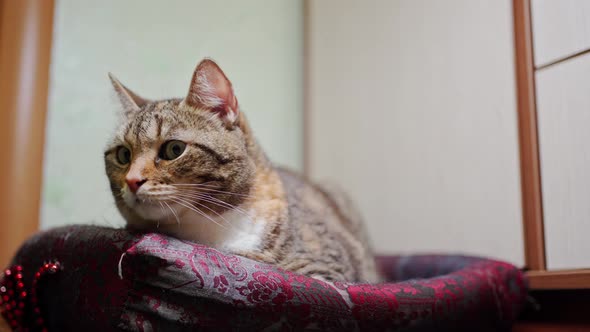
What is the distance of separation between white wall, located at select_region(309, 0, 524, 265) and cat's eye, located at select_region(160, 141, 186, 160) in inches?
46.0

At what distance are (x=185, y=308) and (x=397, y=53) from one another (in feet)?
5.11

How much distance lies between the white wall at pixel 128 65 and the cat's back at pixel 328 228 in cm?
28

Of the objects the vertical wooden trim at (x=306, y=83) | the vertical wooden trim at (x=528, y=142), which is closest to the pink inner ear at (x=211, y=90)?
the vertical wooden trim at (x=528, y=142)

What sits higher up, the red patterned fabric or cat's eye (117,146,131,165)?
cat's eye (117,146,131,165)

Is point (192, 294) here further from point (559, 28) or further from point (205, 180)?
point (559, 28)

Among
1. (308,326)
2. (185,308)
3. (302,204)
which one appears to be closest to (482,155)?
(302,204)

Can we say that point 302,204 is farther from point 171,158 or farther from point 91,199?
point 91,199

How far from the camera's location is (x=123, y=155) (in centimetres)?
125

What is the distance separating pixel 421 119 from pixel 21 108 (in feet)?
4.75

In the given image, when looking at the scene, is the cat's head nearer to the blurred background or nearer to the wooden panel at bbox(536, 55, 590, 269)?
the blurred background

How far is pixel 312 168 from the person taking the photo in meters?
2.62

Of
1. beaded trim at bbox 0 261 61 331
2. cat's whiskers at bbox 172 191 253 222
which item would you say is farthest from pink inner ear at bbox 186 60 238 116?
beaded trim at bbox 0 261 61 331

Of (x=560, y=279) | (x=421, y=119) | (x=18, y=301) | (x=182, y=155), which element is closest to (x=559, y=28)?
(x=421, y=119)

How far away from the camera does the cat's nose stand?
110 centimetres
